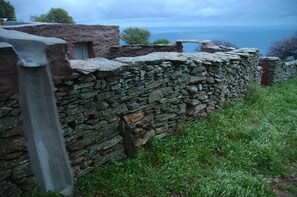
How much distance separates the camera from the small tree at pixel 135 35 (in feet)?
60.9

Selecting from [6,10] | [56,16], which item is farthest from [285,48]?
[6,10]

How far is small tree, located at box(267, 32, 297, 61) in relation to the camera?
22.9 m

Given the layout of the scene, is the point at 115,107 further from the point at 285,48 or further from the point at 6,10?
the point at 285,48

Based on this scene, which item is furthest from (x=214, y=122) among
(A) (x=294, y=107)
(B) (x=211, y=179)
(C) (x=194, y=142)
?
(A) (x=294, y=107)

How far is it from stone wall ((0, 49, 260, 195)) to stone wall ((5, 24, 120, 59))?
150 inches

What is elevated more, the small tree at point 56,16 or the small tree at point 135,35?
the small tree at point 56,16

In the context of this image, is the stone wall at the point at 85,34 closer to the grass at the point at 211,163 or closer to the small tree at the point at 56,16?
the grass at the point at 211,163

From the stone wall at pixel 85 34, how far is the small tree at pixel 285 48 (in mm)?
17981

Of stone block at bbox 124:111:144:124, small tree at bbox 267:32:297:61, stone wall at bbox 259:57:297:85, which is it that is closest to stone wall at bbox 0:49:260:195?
stone block at bbox 124:111:144:124

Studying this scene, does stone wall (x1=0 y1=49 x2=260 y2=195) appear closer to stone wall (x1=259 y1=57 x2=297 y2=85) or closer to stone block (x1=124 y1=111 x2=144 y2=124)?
stone block (x1=124 y1=111 x2=144 y2=124)

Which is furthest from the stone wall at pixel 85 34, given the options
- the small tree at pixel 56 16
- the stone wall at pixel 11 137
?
the small tree at pixel 56 16

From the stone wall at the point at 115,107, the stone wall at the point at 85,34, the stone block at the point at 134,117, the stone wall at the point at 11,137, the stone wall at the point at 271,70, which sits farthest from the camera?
the stone wall at the point at 271,70

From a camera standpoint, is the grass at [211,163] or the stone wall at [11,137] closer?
the stone wall at [11,137]

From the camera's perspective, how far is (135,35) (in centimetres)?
1923
